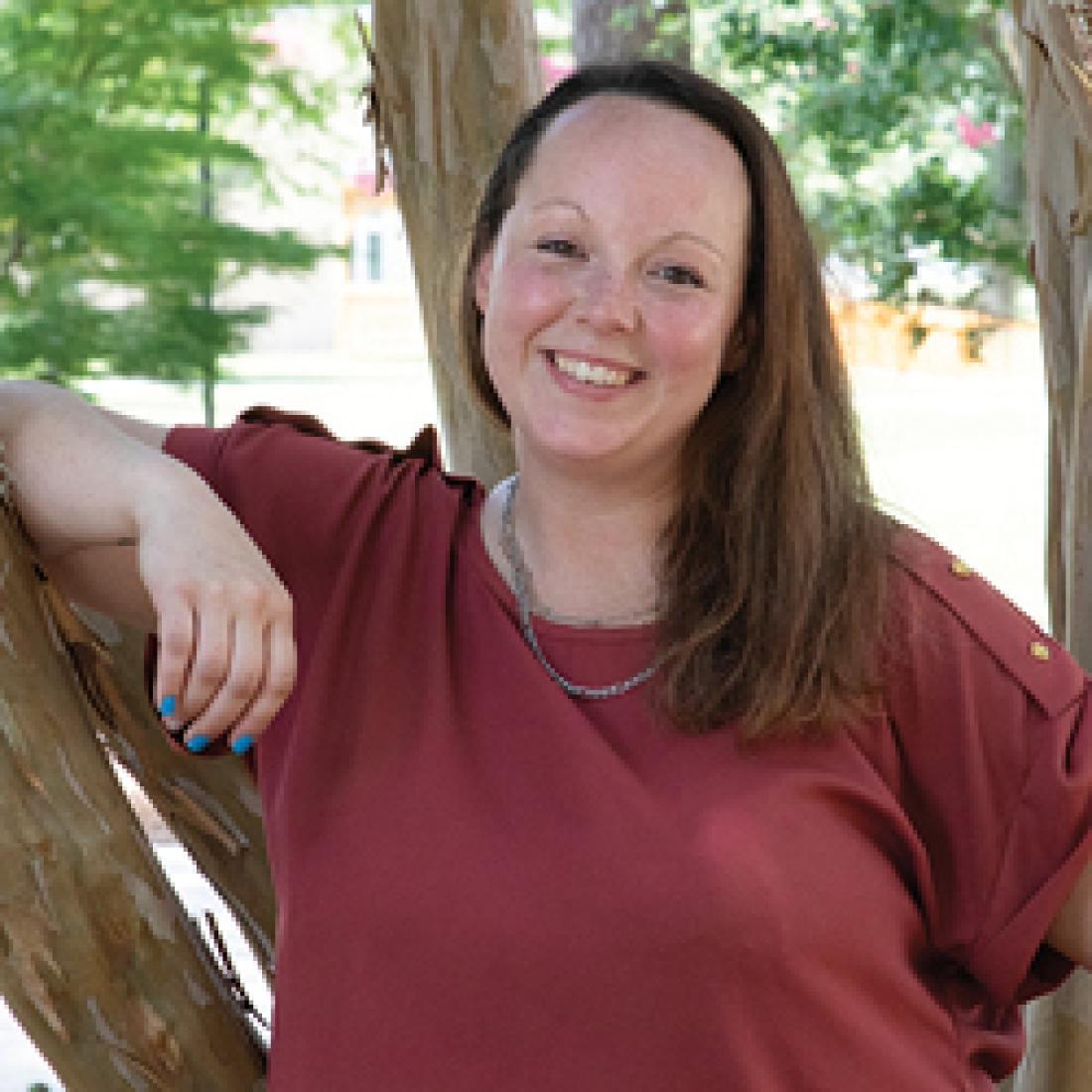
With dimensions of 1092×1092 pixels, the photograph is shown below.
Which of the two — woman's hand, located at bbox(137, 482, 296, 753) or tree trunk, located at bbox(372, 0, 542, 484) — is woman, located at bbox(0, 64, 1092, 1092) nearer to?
woman's hand, located at bbox(137, 482, 296, 753)

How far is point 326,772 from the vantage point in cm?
166

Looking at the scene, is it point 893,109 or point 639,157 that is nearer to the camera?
point 639,157

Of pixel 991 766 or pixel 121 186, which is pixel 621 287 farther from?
pixel 121 186

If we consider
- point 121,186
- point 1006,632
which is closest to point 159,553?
point 1006,632

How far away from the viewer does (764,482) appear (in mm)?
1809

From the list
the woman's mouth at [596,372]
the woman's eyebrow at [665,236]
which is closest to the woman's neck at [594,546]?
the woman's mouth at [596,372]

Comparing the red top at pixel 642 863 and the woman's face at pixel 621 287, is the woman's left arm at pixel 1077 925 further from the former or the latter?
the woman's face at pixel 621 287

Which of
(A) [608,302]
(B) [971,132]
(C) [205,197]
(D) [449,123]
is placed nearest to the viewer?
(A) [608,302]

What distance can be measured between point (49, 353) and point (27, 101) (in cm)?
104

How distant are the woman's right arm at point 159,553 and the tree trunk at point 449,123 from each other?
0.67m

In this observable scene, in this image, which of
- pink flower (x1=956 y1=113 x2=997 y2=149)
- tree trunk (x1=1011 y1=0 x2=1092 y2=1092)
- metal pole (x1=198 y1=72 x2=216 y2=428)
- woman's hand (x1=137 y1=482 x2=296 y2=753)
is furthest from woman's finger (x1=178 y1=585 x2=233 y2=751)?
metal pole (x1=198 y1=72 x2=216 y2=428)

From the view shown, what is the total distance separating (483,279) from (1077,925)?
872mm

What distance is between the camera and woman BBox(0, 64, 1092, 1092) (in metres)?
1.55

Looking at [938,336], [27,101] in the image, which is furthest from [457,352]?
[938,336]
